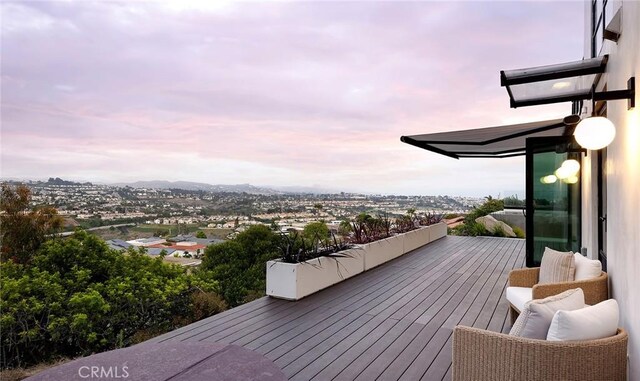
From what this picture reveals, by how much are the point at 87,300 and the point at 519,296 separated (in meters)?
4.72

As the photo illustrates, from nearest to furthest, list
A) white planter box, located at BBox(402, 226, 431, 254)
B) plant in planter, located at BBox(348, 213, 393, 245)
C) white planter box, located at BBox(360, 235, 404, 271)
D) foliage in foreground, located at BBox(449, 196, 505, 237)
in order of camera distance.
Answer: white planter box, located at BBox(360, 235, 404, 271), plant in planter, located at BBox(348, 213, 393, 245), white planter box, located at BBox(402, 226, 431, 254), foliage in foreground, located at BBox(449, 196, 505, 237)

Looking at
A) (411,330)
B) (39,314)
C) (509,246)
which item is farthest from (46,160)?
(509,246)

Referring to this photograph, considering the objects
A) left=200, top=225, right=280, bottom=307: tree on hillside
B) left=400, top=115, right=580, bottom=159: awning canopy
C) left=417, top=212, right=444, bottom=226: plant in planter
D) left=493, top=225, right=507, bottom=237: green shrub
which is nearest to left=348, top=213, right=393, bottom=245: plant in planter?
left=200, top=225, right=280, bottom=307: tree on hillside

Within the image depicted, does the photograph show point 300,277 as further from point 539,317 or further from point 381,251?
point 539,317

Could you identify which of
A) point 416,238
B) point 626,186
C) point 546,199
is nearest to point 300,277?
point 626,186

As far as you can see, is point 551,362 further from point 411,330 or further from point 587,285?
point 411,330

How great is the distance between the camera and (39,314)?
13.5 ft

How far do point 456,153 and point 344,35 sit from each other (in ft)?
12.3

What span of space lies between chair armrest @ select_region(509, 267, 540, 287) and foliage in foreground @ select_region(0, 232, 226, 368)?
375 centimetres

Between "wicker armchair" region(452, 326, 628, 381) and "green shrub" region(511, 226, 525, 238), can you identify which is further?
"green shrub" region(511, 226, 525, 238)

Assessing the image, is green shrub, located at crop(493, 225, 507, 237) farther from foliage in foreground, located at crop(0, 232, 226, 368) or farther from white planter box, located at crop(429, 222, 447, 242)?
foliage in foreground, located at crop(0, 232, 226, 368)

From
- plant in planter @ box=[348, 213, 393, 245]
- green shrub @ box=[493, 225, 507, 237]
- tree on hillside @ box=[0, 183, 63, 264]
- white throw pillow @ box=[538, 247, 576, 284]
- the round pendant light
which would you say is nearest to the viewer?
the round pendant light

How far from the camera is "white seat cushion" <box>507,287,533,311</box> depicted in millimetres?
3350

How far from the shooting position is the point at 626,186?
2389 millimetres
